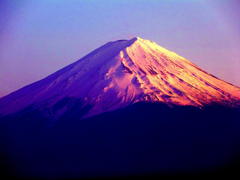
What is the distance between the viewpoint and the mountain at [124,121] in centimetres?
1944

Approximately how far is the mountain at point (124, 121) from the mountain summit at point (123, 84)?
0.05 metres

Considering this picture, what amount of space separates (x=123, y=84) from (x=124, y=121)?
2399mm

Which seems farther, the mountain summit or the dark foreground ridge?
the mountain summit

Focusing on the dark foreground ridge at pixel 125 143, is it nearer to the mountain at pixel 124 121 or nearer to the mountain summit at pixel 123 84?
the mountain at pixel 124 121

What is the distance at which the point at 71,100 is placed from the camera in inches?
939

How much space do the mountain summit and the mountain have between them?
0.16ft

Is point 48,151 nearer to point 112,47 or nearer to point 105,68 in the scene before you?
point 105,68

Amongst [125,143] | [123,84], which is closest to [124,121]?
[125,143]

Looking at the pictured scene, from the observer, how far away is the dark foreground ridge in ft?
62.4

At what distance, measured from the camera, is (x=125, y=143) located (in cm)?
2125

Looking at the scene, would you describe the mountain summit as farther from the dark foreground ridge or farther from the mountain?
the dark foreground ridge

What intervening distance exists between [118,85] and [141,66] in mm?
2048

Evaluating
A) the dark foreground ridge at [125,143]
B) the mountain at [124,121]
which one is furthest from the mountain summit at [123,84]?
the dark foreground ridge at [125,143]


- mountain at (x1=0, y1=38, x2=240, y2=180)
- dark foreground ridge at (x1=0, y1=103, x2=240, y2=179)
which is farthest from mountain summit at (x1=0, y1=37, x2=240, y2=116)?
dark foreground ridge at (x1=0, y1=103, x2=240, y2=179)
